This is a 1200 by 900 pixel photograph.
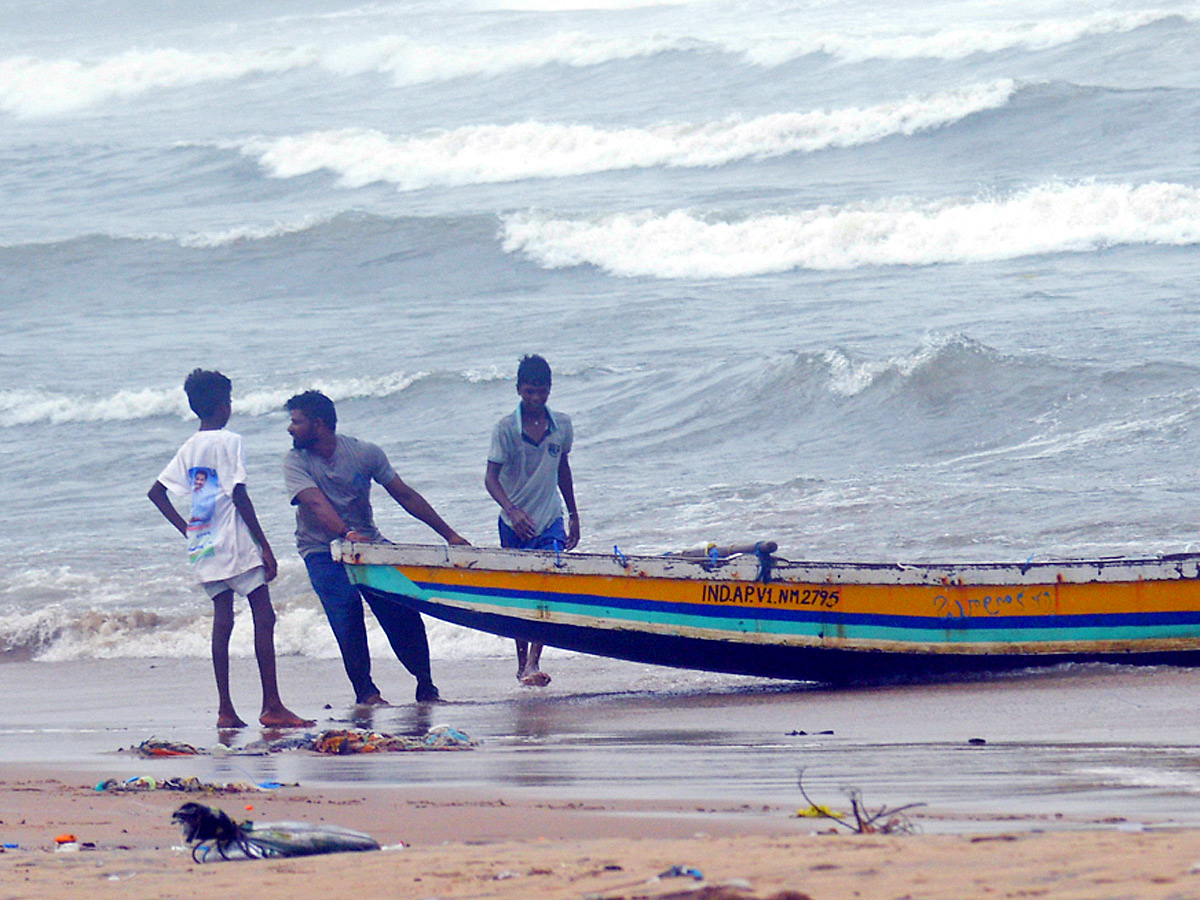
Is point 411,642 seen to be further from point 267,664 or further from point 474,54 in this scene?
point 474,54

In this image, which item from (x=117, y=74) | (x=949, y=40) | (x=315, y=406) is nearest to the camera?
(x=315, y=406)

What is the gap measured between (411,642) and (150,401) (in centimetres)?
1154

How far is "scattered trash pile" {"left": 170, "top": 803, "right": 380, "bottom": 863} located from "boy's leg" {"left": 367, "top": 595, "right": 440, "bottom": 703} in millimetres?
3458

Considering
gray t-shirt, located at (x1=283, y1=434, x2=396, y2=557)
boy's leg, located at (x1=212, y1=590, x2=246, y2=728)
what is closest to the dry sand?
boy's leg, located at (x1=212, y1=590, x2=246, y2=728)

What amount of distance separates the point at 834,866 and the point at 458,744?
2.74 m

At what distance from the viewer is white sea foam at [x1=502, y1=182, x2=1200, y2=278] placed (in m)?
20.6

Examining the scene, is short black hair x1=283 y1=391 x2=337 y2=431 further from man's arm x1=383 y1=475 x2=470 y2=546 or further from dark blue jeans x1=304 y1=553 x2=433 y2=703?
dark blue jeans x1=304 y1=553 x2=433 y2=703

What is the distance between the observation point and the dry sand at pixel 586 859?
2943mm

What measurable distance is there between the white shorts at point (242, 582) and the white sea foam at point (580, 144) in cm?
2352

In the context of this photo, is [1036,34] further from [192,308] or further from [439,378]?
[439,378]

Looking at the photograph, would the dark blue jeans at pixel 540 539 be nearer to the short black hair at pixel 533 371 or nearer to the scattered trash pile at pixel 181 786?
the short black hair at pixel 533 371

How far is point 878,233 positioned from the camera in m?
21.9

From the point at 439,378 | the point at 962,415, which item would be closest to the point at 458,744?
the point at 962,415

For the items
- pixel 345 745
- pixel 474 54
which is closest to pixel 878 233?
pixel 345 745
